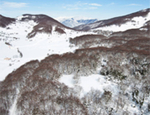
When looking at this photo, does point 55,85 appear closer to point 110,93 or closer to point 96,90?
point 96,90

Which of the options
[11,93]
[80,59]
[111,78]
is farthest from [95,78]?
[11,93]

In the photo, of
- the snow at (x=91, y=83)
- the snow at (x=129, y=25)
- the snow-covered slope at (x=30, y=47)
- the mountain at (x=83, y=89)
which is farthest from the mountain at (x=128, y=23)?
the snow at (x=91, y=83)

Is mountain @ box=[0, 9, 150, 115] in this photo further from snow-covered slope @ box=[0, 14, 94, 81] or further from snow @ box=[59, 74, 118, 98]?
snow-covered slope @ box=[0, 14, 94, 81]

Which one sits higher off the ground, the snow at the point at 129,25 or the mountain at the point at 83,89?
the snow at the point at 129,25

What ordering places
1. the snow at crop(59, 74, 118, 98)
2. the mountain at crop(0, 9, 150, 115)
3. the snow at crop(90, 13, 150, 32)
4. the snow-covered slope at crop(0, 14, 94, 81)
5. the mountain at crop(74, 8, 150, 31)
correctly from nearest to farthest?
the mountain at crop(0, 9, 150, 115) → the snow at crop(59, 74, 118, 98) → the snow-covered slope at crop(0, 14, 94, 81) → the snow at crop(90, 13, 150, 32) → the mountain at crop(74, 8, 150, 31)

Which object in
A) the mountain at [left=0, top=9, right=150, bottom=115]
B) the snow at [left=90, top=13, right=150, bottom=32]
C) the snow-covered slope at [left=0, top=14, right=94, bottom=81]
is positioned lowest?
the mountain at [left=0, top=9, right=150, bottom=115]

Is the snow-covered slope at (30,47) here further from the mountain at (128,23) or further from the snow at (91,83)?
the mountain at (128,23)

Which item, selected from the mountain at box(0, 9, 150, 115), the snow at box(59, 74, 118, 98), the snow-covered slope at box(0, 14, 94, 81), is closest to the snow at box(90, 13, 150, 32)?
the snow-covered slope at box(0, 14, 94, 81)

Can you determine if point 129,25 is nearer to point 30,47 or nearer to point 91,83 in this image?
point 30,47

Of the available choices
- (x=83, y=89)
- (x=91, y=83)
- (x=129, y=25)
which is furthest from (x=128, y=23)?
(x=83, y=89)
